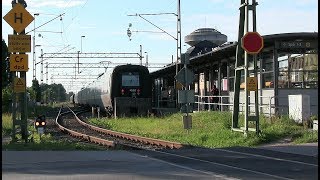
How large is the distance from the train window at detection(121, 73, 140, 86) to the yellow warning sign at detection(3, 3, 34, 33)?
22.1 m

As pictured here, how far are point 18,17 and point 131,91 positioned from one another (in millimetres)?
22670

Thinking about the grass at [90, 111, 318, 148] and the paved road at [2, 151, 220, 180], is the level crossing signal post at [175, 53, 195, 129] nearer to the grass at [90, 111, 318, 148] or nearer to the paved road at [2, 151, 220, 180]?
the grass at [90, 111, 318, 148]

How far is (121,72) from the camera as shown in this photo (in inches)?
1491

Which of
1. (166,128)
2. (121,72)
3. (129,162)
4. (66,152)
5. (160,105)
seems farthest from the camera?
(160,105)

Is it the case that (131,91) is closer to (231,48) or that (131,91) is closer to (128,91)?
(128,91)

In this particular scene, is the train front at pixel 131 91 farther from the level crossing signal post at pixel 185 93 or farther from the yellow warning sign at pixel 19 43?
the yellow warning sign at pixel 19 43

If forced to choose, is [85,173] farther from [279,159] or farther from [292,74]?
[292,74]

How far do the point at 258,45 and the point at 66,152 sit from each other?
7946 mm

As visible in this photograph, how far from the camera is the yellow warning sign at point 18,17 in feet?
52.2

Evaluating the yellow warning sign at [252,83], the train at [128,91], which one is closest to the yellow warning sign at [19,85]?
the yellow warning sign at [252,83]

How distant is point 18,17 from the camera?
52.6 ft

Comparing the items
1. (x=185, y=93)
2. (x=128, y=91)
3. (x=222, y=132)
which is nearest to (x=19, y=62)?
(x=185, y=93)

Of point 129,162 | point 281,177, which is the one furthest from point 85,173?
point 281,177

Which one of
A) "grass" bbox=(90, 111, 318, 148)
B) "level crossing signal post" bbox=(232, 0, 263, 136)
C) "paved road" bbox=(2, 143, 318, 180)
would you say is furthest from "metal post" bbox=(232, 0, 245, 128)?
"paved road" bbox=(2, 143, 318, 180)
